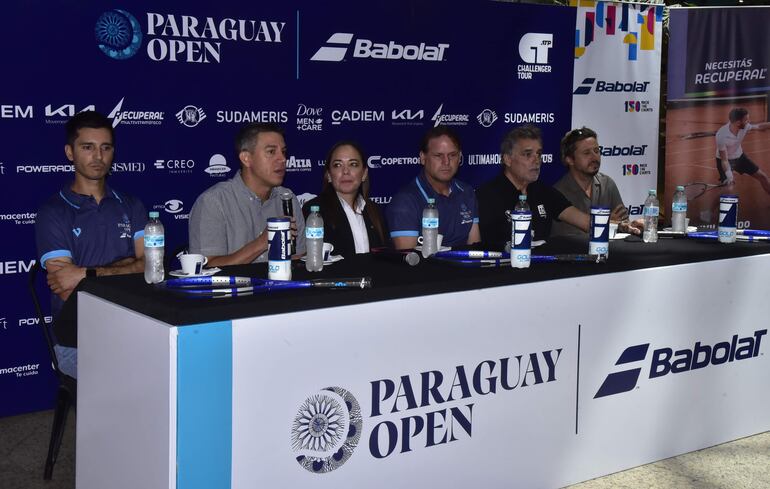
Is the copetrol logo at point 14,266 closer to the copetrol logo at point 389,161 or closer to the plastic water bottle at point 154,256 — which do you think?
the plastic water bottle at point 154,256

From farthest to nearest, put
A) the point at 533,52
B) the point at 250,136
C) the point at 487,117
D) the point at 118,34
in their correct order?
the point at 533,52 → the point at 487,117 → the point at 118,34 → the point at 250,136

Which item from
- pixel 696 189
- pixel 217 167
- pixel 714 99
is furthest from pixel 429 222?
pixel 714 99

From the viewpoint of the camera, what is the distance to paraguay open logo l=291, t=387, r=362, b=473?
2.38 meters

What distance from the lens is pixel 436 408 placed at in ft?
8.71

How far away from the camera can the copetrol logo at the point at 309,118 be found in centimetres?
458

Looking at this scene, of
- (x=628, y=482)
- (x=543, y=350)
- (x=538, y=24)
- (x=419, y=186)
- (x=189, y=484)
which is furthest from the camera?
(x=538, y=24)

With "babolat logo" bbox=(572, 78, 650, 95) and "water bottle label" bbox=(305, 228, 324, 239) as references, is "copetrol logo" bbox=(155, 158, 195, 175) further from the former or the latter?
"babolat logo" bbox=(572, 78, 650, 95)

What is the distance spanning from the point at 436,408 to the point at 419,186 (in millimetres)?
1516

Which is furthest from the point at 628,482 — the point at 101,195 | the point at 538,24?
the point at 538,24

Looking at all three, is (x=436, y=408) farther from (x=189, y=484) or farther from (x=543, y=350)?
(x=189, y=484)

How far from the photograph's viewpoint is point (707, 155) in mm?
5980

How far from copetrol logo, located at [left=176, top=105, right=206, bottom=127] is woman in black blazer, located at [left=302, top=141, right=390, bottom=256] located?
0.82m

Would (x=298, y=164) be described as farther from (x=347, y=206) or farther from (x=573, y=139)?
(x=573, y=139)

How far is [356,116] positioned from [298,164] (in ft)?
1.38
